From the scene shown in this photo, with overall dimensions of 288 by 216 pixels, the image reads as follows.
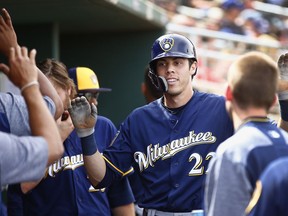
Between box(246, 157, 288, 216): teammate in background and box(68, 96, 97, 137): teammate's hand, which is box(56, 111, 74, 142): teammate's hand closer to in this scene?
box(68, 96, 97, 137): teammate's hand

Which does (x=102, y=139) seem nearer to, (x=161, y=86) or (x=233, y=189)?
(x=161, y=86)

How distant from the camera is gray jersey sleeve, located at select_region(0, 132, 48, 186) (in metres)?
2.32

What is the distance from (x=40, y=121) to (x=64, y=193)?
1.59 m

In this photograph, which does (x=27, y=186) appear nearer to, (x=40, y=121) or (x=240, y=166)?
(x=40, y=121)

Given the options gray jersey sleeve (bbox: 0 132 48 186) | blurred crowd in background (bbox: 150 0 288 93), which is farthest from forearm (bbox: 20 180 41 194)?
blurred crowd in background (bbox: 150 0 288 93)

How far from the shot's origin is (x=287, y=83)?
12.8ft

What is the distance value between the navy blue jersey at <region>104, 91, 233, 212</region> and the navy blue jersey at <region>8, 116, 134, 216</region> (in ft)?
0.86

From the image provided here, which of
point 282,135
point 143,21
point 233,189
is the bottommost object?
point 233,189

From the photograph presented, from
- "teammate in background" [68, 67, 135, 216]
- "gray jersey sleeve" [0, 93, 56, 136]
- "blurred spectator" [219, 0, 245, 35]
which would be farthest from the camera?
"blurred spectator" [219, 0, 245, 35]

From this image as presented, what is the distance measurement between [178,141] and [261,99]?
1264 mm

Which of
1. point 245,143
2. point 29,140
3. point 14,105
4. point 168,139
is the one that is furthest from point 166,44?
A: point 29,140

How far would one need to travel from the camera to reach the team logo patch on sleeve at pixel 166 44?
4.04 m

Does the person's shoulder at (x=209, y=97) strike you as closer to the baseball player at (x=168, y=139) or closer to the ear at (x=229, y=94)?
the baseball player at (x=168, y=139)

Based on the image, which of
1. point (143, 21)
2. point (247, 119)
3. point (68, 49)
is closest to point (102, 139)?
point (247, 119)
